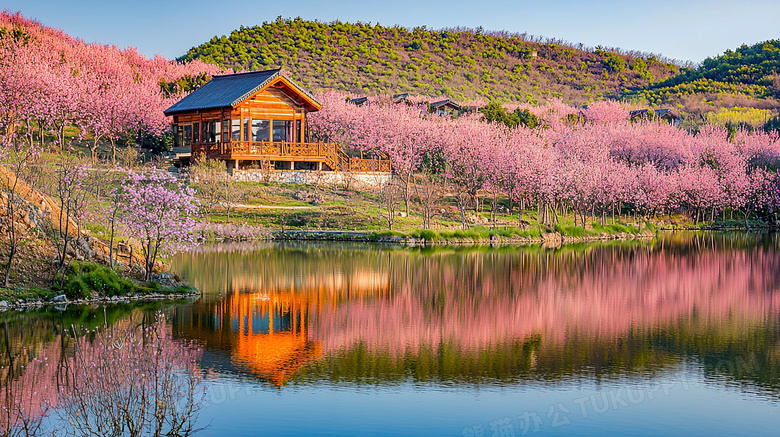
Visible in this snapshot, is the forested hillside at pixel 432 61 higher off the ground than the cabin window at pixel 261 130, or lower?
higher

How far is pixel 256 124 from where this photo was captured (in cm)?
5653

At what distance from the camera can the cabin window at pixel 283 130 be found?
57781mm

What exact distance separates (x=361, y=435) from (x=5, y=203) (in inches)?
586

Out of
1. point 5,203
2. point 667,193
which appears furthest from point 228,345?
point 667,193

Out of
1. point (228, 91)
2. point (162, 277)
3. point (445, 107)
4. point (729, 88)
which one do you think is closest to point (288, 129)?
point (228, 91)

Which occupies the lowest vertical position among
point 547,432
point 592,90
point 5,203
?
point 547,432

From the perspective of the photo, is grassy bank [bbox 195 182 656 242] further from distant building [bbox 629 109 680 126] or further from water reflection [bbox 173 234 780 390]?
distant building [bbox 629 109 680 126]

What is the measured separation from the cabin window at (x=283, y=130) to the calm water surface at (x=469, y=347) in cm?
2729

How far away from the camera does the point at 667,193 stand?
209 ft

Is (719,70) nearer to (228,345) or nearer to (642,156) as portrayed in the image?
(642,156)

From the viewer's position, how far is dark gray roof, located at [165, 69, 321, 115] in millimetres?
53906

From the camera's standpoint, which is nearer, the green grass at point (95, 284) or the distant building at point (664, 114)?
the green grass at point (95, 284)

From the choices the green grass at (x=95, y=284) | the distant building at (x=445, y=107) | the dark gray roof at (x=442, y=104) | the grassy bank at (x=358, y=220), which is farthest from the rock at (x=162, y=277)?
the dark gray roof at (x=442, y=104)

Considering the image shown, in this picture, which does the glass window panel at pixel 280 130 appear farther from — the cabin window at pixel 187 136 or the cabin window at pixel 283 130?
the cabin window at pixel 187 136
